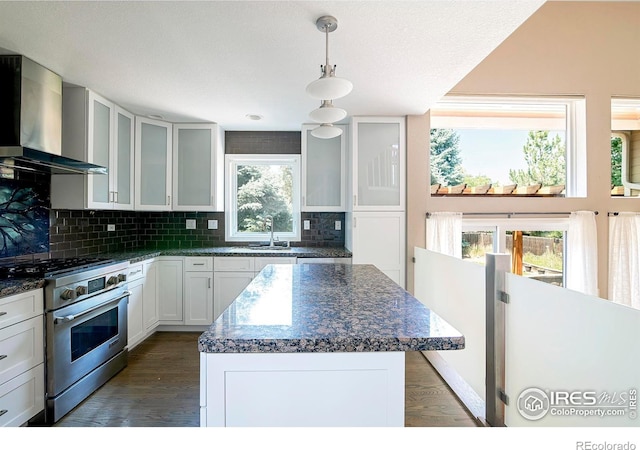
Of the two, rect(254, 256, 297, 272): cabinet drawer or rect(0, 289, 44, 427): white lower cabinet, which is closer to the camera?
rect(0, 289, 44, 427): white lower cabinet

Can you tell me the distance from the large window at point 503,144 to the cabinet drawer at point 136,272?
3080 millimetres

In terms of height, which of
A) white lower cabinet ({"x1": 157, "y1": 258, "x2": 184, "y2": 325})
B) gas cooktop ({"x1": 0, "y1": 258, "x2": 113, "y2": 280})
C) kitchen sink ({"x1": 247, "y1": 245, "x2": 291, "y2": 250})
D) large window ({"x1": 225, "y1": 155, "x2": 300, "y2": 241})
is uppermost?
large window ({"x1": 225, "y1": 155, "x2": 300, "y2": 241})

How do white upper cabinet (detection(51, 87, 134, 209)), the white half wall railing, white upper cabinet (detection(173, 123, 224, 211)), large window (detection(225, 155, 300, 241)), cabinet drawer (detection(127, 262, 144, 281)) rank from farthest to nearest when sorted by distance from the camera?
large window (detection(225, 155, 300, 241))
white upper cabinet (detection(173, 123, 224, 211))
cabinet drawer (detection(127, 262, 144, 281))
white upper cabinet (detection(51, 87, 134, 209))
the white half wall railing

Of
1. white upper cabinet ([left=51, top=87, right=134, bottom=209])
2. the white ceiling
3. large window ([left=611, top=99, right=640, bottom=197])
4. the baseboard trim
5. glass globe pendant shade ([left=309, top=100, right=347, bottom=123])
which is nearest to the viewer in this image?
the white ceiling

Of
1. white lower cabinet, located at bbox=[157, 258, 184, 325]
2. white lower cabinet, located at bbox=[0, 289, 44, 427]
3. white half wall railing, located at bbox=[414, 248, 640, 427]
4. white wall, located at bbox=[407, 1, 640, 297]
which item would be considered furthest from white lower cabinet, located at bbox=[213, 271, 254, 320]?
white wall, located at bbox=[407, 1, 640, 297]

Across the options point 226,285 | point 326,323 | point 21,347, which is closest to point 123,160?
point 226,285

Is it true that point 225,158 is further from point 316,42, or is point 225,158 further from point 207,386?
point 207,386

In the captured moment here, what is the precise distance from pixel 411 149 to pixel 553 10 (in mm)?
2142

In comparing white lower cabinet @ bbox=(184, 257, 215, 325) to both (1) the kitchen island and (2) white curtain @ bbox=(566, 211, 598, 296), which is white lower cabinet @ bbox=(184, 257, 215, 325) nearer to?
(1) the kitchen island

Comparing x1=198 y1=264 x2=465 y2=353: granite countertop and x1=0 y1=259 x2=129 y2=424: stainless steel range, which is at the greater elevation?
x1=198 y1=264 x2=465 y2=353: granite countertop

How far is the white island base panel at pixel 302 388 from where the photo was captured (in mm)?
984

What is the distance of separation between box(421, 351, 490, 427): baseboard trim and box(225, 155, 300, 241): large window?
216 centimetres

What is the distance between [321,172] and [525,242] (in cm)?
Result: 236

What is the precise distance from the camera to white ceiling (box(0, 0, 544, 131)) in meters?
1.58
